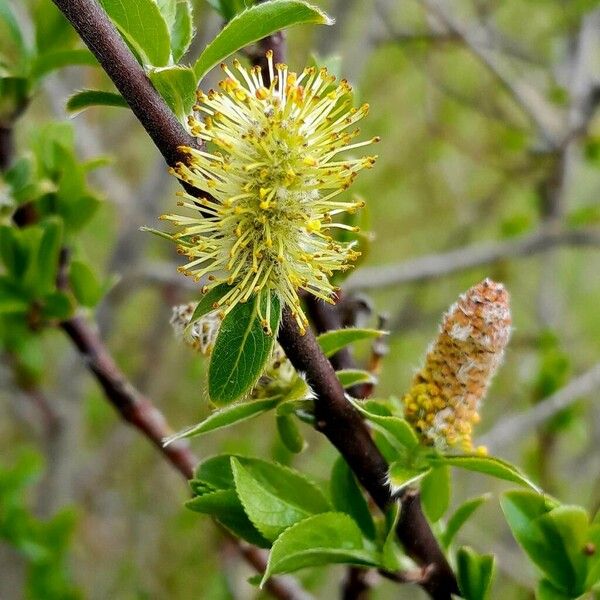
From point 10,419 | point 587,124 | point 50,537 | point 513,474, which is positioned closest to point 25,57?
point 513,474

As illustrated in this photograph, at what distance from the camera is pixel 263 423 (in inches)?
130

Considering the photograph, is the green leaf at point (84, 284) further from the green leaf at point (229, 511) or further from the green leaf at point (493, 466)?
the green leaf at point (493, 466)

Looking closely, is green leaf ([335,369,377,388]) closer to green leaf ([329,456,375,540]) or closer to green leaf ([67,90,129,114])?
green leaf ([329,456,375,540])

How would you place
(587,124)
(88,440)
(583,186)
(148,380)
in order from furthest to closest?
(583,186) → (88,440) → (148,380) → (587,124)

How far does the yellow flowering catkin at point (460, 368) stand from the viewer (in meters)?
0.69

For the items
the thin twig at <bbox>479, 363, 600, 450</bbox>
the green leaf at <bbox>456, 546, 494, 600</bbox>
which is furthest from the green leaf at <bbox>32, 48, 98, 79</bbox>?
the thin twig at <bbox>479, 363, 600, 450</bbox>

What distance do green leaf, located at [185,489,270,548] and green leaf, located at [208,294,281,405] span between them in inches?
3.9

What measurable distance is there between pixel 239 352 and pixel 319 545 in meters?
0.18

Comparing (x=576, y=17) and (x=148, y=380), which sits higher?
(x=576, y=17)

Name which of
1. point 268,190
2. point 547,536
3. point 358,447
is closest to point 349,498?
point 358,447

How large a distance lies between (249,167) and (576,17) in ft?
6.27

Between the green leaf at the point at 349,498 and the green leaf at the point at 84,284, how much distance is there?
0.42 m

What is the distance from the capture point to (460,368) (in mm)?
718

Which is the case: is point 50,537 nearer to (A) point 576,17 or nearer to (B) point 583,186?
(A) point 576,17
